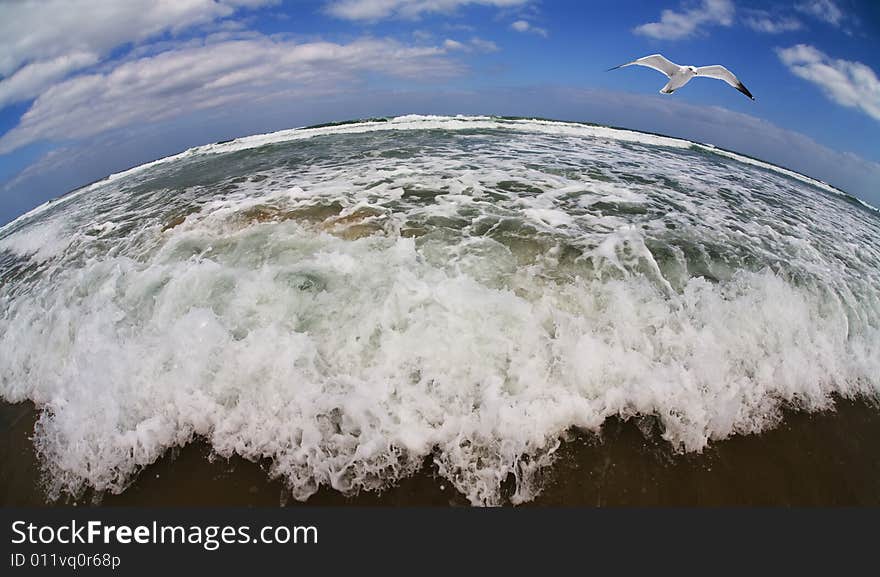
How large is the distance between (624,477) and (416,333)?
287 centimetres

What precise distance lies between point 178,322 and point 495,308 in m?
4.49

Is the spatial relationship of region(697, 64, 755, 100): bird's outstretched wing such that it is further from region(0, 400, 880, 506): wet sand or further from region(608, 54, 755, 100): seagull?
region(0, 400, 880, 506): wet sand

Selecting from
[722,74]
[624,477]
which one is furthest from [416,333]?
[722,74]

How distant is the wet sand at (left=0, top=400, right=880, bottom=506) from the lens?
157 inches

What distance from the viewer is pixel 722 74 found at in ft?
48.2

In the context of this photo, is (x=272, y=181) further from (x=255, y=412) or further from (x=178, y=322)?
(x=255, y=412)

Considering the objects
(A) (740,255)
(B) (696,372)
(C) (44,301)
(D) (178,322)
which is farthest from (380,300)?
(A) (740,255)

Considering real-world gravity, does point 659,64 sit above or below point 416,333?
above

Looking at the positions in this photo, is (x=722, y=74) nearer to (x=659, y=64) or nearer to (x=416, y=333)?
(x=659, y=64)

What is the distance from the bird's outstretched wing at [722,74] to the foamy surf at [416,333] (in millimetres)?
6516

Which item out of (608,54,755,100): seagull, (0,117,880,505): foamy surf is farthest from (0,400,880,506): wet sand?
(608,54,755,100): seagull

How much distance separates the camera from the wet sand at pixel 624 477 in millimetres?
3994

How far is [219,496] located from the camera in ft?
13.3

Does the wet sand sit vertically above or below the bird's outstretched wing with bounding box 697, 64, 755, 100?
below
